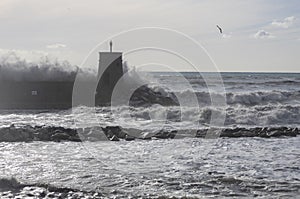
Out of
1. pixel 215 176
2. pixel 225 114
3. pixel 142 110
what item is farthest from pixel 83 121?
pixel 215 176

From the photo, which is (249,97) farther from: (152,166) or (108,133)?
(152,166)

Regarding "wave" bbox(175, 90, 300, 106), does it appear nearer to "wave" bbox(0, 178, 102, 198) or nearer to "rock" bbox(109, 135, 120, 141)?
"rock" bbox(109, 135, 120, 141)

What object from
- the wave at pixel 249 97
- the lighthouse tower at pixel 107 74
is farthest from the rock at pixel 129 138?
the wave at pixel 249 97

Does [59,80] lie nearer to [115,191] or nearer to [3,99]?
[3,99]

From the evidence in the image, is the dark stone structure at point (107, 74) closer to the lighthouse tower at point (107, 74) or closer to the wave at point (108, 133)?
the lighthouse tower at point (107, 74)

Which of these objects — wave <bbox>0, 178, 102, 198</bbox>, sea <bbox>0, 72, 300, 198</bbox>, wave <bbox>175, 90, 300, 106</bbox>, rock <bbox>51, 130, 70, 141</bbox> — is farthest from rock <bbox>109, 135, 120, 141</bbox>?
wave <bbox>175, 90, 300, 106</bbox>

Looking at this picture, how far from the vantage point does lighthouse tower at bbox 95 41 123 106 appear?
22312 millimetres

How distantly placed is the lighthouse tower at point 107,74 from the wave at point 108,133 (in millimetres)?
7160

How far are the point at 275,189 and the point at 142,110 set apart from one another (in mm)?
12812

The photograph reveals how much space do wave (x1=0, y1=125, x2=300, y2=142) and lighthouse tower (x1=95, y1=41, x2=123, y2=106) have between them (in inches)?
282

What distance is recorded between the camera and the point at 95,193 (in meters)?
7.64

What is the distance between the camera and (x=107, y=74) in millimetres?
22609

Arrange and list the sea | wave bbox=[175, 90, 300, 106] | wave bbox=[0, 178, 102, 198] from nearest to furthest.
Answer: wave bbox=[0, 178, 102, 198] → the sea → wave bbox=[175, 90, 300, 106]

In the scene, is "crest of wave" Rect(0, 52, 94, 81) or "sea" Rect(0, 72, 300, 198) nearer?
"sea" Rect(0, 72, 300, 198)
